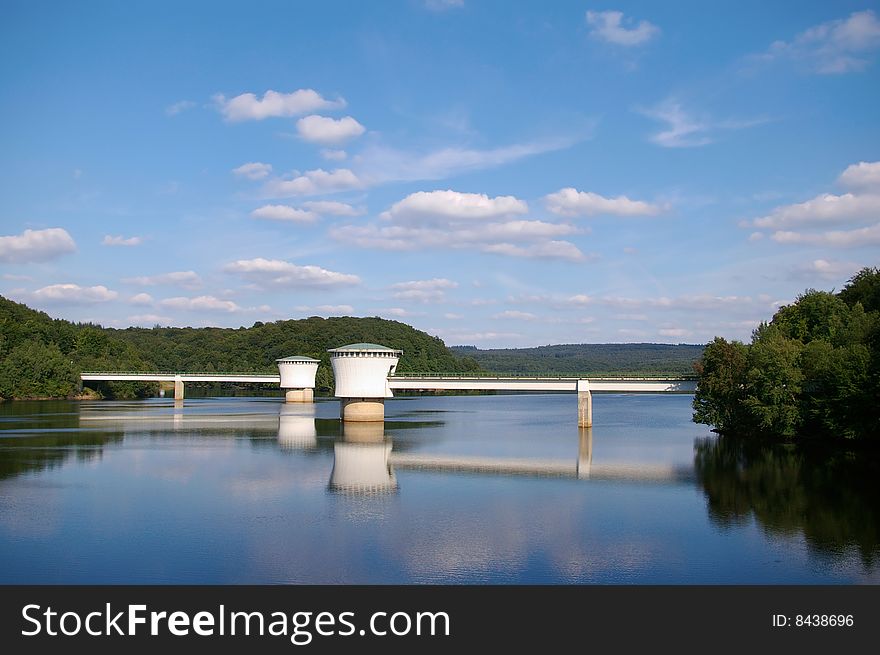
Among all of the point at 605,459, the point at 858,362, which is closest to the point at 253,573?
the point at 605,459

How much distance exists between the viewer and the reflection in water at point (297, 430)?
1898 inches

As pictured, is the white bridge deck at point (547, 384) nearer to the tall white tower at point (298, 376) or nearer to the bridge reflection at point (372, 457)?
the bridge reflection at point (372, 457)

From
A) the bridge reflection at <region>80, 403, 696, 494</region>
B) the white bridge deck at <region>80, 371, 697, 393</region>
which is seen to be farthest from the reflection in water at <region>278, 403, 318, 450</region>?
the white bridge deck at <region>80, 371, 697, 393</region>

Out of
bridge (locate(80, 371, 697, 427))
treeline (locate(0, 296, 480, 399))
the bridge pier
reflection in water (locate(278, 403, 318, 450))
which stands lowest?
reflection in water (locate(278, 403, 318, 450))

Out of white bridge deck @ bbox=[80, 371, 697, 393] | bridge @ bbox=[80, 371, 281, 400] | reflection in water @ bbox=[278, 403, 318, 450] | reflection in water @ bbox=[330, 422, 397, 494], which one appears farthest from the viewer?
bridge @ bbox=[80, 371, 281, 400]

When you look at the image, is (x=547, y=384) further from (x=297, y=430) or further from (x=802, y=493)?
(x=802, y=493)

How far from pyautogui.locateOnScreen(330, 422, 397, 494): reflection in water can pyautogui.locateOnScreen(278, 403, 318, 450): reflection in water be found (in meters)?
2.12

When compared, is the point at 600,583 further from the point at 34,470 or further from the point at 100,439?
the point at 100,439

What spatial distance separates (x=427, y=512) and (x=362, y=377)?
36172 millimetres

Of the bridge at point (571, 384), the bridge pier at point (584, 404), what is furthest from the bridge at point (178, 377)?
the bridge pier at point (584, 404)

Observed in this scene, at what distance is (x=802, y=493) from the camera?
1168 inches

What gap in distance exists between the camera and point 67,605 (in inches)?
632

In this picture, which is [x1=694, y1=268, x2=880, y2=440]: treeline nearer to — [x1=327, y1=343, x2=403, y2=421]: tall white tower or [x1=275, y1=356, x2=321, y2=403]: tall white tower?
[x1=327, y1=343, x2=403, y2=421]: tall white tower

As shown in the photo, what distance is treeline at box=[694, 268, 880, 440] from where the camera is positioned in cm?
3938
